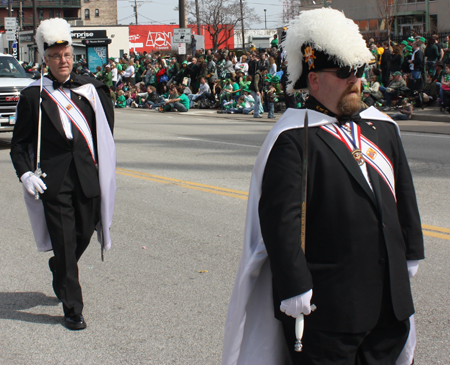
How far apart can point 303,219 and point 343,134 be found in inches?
15.0

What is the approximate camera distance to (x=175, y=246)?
244 inches

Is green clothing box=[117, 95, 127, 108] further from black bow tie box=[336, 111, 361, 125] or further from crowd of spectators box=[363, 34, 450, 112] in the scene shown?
black bow tie box=[336, 111, 361, 125]

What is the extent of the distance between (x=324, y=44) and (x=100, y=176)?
2.39 m

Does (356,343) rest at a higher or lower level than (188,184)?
higher

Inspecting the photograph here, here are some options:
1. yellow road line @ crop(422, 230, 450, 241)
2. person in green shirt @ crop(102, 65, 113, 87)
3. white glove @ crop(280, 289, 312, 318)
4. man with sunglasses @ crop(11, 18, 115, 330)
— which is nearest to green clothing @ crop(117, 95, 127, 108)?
person in green shirt @ crop(102, 65, 113, 87)

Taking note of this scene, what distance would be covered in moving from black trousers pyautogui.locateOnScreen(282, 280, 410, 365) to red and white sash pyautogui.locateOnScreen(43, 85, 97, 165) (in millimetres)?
2392

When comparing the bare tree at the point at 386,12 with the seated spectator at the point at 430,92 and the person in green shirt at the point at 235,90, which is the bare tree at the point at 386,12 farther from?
the seated spectator at the point at 430,92

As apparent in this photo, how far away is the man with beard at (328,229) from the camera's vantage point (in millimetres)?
2365

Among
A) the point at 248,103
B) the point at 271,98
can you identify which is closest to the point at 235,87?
the point at 248,103

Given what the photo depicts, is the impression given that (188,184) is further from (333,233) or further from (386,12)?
(386,12)

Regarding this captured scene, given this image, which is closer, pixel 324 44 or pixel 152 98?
pixel 324 44

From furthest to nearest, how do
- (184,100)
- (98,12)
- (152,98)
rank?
(98,12) → (152,98) → (184,100)

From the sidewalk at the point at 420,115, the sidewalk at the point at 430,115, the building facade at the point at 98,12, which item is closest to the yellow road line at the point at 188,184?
the sidewalk at the point at 420,115

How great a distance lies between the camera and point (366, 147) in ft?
8.13
